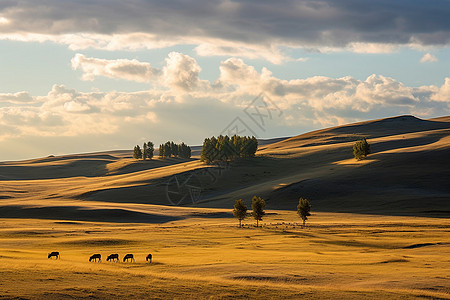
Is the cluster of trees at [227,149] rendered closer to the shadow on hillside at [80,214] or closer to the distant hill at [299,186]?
the distant hill at [299,186]

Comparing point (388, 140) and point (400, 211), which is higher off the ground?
point (388, 140)

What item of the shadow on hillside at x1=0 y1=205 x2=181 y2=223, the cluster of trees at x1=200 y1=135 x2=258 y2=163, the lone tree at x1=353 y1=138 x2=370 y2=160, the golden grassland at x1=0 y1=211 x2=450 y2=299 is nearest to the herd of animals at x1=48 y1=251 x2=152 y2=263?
the golden grassland at x1=0 y1=211 x2=450 y2=299

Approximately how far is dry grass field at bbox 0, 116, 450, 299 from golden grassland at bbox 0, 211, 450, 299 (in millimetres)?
106

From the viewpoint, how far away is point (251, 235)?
63375 millimetres

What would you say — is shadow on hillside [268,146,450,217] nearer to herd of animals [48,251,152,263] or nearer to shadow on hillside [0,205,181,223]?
shadow on hillside [0,205,181,223]

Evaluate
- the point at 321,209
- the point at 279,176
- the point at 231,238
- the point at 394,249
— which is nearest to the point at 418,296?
the point at 394,249

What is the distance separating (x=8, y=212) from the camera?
95.9 metres

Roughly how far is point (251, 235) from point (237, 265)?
2878cm

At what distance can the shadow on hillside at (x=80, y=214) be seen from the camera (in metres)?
90.1

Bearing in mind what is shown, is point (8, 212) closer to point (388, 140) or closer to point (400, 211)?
point (400, 211)

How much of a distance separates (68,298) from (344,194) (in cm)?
9222

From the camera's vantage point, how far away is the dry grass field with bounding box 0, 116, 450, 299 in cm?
2734

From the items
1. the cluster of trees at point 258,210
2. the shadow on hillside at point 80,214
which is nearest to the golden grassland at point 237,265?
the cluster of trees at point 258,210

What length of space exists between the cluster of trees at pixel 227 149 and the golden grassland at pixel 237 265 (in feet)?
328
